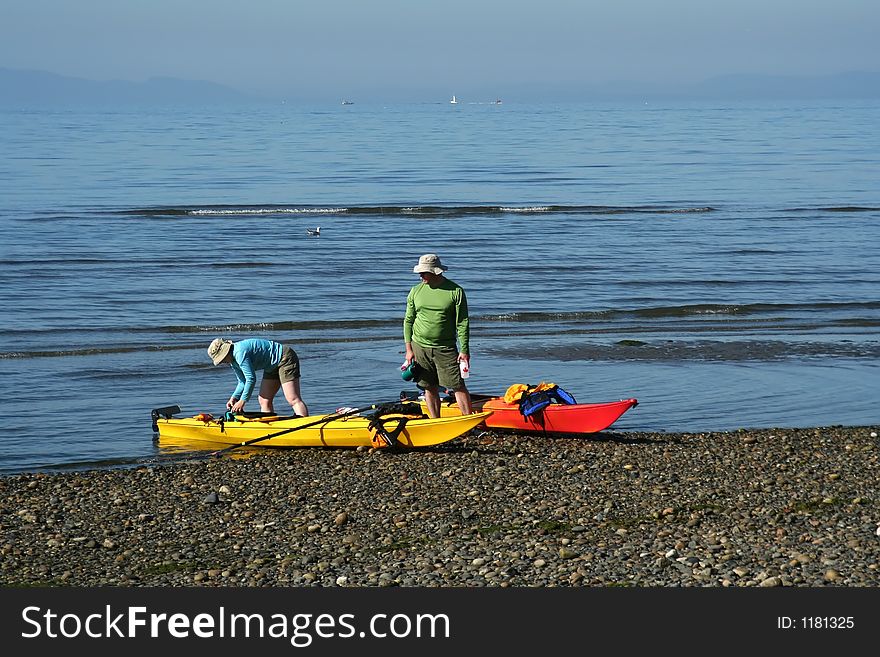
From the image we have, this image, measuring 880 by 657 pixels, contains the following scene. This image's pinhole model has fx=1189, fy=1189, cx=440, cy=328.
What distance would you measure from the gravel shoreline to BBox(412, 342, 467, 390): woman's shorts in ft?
2.56

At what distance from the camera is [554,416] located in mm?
13797

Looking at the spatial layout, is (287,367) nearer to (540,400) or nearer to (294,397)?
(294,397)

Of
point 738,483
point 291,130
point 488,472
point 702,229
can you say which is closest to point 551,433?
point 488,472

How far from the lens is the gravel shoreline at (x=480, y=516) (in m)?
8.77

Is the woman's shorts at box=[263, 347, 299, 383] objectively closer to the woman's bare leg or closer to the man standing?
the woman's bare leg

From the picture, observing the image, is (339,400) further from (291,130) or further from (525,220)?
(291,130)

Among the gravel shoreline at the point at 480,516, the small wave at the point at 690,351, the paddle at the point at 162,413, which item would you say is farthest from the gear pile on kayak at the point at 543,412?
the small wave at the point at 690,351

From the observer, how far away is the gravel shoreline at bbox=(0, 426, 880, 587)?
8.77m

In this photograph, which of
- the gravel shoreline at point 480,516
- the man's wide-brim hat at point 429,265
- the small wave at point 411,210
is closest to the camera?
the gravel shoreline at point 480,516

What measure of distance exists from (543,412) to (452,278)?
14758 millimetres

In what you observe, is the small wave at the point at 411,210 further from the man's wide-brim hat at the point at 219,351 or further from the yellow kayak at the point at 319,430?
the man's wide-brim hat at the point at 219,351

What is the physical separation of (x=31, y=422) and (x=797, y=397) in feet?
34.0

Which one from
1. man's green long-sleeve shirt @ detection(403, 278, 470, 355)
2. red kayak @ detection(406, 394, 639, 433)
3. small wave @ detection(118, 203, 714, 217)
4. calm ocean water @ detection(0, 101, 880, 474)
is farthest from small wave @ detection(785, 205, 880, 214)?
man's green long-sleeve shirt @ detection(403, 278, 470, 355)

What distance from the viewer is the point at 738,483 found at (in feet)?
38.1
